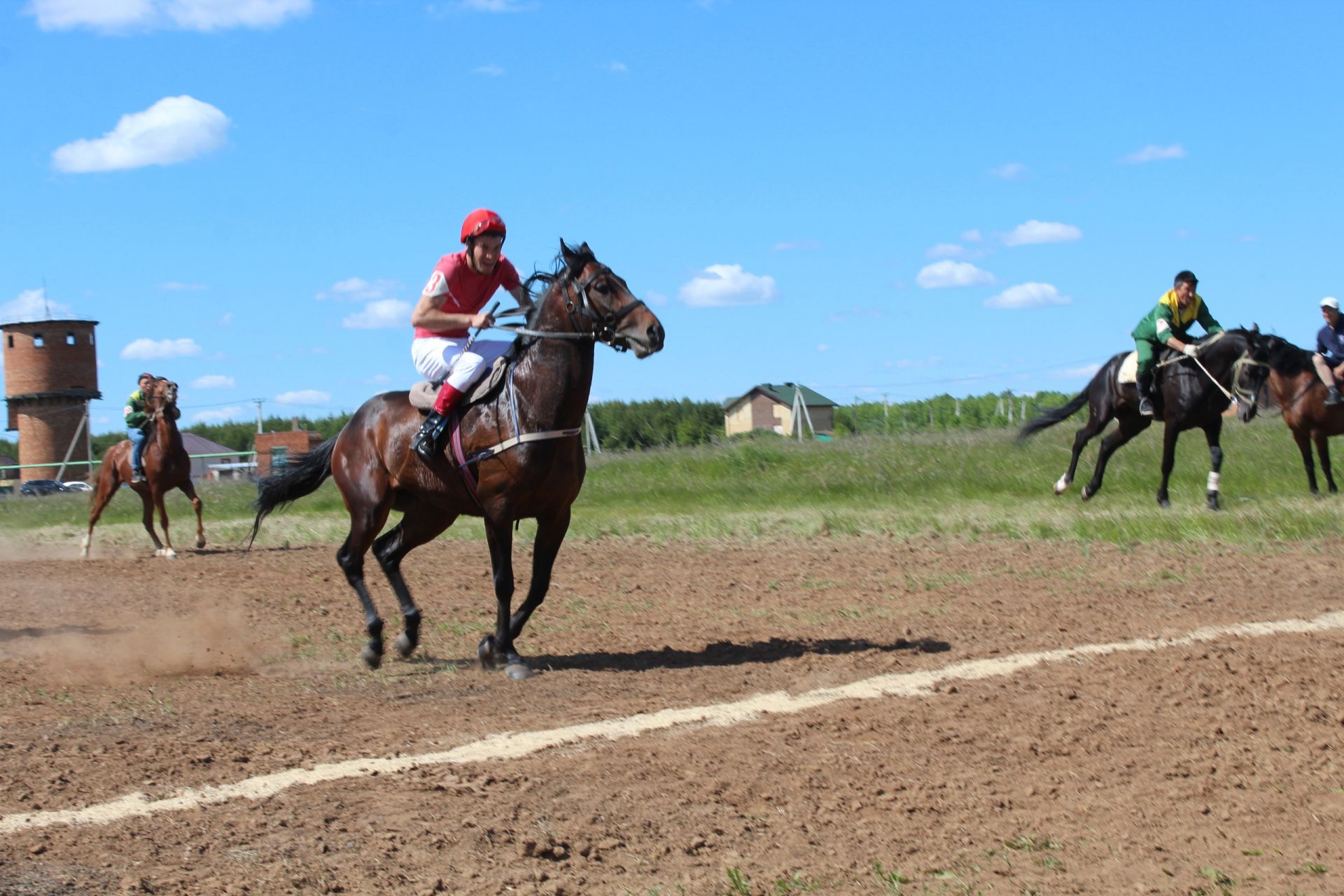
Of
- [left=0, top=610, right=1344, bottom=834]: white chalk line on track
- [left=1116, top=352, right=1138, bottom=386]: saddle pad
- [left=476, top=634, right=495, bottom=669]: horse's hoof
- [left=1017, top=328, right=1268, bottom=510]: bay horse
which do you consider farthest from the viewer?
[left=1116, top=352, right=1138, bottom=386]: saddle pad

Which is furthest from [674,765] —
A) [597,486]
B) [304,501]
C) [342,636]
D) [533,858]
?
[304,501]

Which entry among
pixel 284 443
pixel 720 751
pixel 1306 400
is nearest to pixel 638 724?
pixel 720 751

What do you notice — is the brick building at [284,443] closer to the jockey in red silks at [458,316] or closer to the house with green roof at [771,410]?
the jockey in red silks at [458,316]

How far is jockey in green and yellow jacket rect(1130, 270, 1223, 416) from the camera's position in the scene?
15008 mm

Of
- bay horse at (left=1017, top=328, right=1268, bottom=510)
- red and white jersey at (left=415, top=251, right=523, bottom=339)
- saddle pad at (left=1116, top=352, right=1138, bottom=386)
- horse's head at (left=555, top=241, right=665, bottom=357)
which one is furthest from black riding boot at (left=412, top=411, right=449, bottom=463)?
saddle pad at (left=1116, top=352, right=1138, bottom=386)

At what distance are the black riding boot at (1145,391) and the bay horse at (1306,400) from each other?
4.75ft

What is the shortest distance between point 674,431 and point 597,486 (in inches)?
1416

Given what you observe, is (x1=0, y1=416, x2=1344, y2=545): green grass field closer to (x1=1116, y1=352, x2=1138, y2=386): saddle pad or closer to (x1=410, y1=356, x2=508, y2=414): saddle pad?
(x1=1116, y1=352, x2=1138, y2=386): saddle pad

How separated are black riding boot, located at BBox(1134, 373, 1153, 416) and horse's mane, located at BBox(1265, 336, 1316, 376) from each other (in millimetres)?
1437

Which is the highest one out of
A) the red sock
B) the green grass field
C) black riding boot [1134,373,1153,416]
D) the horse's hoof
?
black riding boot [1134,373,1153,416]

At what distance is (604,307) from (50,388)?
5562 centimetres

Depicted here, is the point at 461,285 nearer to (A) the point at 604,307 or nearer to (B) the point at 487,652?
(A) the point at 604,307

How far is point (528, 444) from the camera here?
25.0 feet

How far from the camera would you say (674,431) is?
59312 millimetres
